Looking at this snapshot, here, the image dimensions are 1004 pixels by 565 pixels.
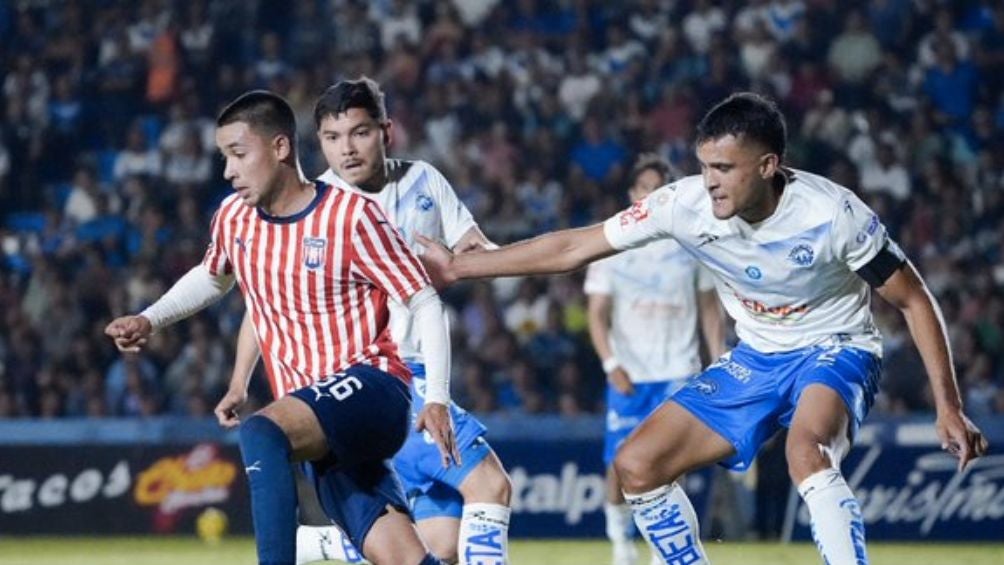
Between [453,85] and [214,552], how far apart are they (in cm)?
705

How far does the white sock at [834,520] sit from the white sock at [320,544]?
2.03m

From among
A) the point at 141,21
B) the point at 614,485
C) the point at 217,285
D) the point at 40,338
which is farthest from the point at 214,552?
the point at 141,21

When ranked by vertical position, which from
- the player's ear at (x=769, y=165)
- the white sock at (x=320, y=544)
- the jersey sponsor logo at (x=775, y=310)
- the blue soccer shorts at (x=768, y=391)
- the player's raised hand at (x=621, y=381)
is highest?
the player's ear at (x=769, y=165)

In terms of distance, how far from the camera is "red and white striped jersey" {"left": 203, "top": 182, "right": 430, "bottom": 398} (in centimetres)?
666

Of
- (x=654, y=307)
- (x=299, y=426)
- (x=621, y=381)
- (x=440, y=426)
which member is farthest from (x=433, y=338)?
(x=654, y=307)

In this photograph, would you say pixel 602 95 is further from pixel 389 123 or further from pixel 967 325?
pixel 389 123

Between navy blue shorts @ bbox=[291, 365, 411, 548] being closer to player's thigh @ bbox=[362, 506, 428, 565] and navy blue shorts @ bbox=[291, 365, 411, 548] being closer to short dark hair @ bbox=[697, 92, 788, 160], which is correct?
player's thigh @ bbox=[362, 506, 428, 565]

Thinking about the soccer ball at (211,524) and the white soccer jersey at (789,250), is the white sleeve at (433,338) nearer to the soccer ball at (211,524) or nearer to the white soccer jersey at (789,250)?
the white soccer jersey at (789,250)

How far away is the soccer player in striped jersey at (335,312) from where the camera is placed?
652 cm

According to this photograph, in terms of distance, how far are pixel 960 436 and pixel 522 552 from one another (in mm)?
6027

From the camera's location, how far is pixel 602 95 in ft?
59.6

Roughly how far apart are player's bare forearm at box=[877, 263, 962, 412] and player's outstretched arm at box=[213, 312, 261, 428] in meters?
2.35

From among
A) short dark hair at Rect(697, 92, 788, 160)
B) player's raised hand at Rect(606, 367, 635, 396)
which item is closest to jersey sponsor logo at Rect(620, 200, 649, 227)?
short dark hair at Rect(697, 92, 788, 160)

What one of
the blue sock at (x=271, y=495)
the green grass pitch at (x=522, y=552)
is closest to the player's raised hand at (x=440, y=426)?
the blue sock at (x=271, y=495)
